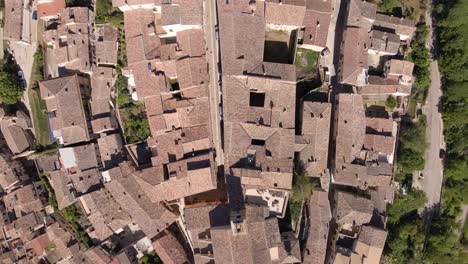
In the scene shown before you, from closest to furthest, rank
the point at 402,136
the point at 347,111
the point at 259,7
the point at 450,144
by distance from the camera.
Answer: the point at 259,7 → the point at 347,111 → the point at 402,136 → the point at 450,144

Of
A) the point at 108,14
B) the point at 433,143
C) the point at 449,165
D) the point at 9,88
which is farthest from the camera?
the point at 433,143

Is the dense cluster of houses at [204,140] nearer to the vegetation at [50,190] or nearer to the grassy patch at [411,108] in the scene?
the vegetation at [50,190]

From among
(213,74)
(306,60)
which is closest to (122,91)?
(213,74)

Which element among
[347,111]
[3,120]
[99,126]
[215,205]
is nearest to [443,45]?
[347,111]

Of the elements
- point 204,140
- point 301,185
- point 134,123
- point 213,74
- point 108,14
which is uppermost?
point 108,14

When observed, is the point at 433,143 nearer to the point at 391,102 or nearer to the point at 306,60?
the point at 391,102

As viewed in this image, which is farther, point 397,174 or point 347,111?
point 397,174

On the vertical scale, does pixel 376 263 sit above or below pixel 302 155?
below

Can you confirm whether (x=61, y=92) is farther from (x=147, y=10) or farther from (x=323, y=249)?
(x=323, y=249)
